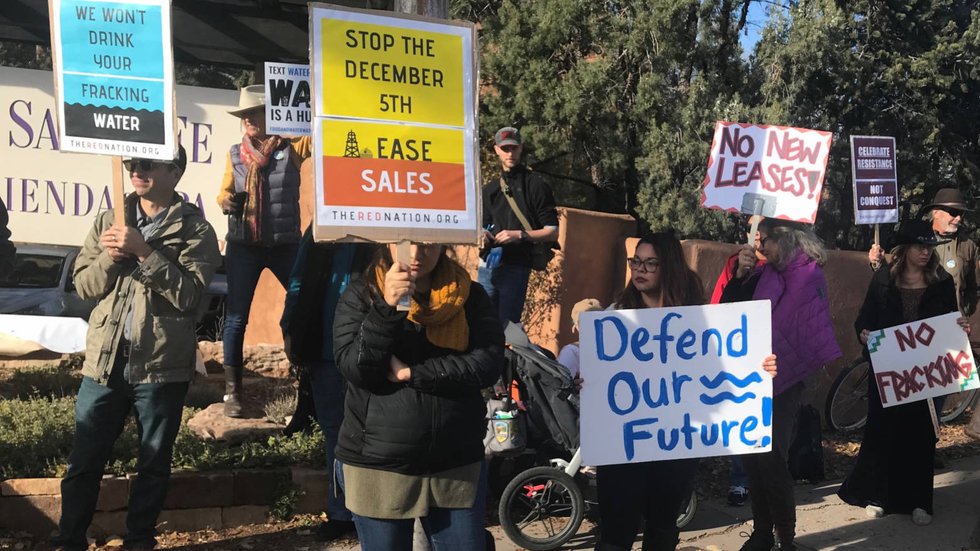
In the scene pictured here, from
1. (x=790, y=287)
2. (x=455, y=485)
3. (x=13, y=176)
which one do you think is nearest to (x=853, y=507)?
(x=790, y=287)

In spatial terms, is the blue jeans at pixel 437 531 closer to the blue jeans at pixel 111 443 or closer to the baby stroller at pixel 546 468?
the blue jeans at pixel 111 443

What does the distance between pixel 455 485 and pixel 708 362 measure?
150cm

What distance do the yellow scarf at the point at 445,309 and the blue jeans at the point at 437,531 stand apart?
0.56 meters

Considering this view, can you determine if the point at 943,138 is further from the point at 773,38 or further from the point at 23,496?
the point at 23,496

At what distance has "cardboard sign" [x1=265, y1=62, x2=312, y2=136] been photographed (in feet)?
20.7

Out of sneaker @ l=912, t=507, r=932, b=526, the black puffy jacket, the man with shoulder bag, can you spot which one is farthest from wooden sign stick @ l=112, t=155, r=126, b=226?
sneaker @ l=912, t=507, r=932, b=526

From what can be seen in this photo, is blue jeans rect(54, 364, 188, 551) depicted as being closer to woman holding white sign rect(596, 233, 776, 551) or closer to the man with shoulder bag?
woman holding white sign rect(596, 233, 776, 551)

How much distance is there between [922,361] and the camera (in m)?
5.85

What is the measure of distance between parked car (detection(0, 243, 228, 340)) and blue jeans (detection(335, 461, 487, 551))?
6621 millimetres

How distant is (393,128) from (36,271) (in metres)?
7.84

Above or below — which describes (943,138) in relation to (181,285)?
above

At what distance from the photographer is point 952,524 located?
19.4ft

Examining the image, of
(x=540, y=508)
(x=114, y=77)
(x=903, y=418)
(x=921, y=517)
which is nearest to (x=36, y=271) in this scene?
(x=114, y=77)

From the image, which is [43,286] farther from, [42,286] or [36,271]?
[36,271]
